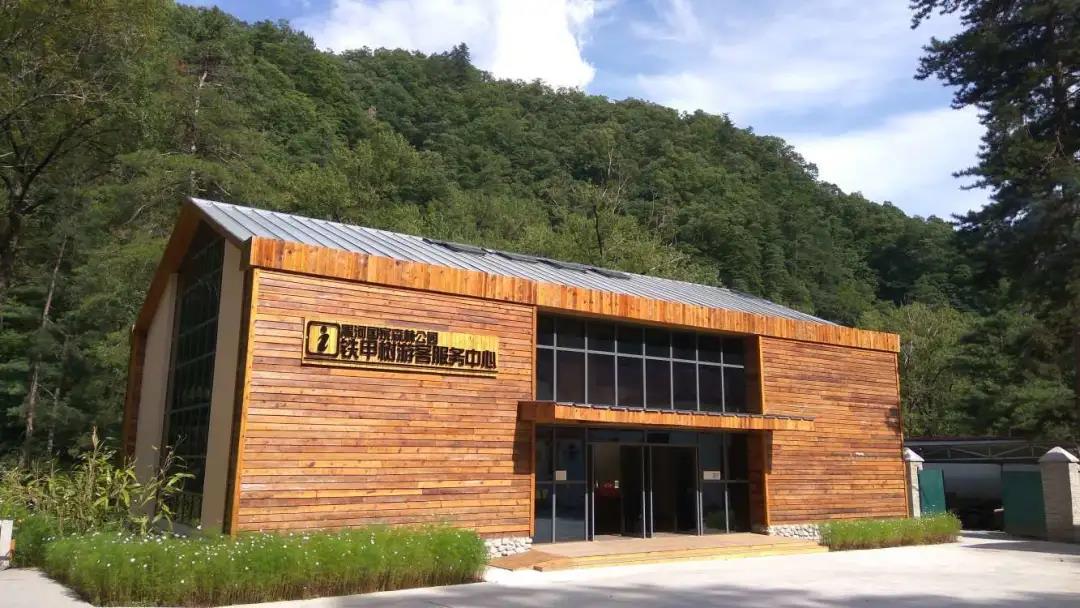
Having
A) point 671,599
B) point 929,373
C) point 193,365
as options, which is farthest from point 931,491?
point 929,373

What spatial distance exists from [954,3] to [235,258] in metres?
22.4

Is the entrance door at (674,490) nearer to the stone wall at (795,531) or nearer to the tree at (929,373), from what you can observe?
the stone wall at (795,531)

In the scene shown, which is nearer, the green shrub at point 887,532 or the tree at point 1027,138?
the green shrub at point 887,532

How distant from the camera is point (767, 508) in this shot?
1666cm

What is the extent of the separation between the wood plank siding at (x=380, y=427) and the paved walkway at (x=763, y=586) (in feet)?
5.67

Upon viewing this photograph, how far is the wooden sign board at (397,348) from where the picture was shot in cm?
1181

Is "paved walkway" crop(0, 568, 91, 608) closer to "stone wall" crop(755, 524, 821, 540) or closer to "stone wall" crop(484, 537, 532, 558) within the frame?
"stone wall" crop(484, 537, 532, 558)

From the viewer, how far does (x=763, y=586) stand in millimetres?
10750

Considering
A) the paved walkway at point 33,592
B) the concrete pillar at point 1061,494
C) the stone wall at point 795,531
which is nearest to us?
the paved walkway at point 33,592

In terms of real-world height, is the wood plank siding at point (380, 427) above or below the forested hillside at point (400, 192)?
below

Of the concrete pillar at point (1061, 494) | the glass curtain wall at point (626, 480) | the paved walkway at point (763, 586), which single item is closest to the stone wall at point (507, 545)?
the glass curtain wall at point (626, 480)

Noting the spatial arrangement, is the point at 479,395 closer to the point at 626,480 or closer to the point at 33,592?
the point at 626,480

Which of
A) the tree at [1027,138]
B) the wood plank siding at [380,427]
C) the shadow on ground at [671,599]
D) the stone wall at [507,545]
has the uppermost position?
the tree at [1027,138]

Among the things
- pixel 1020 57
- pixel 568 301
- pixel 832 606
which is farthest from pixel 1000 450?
pixel 832 606
